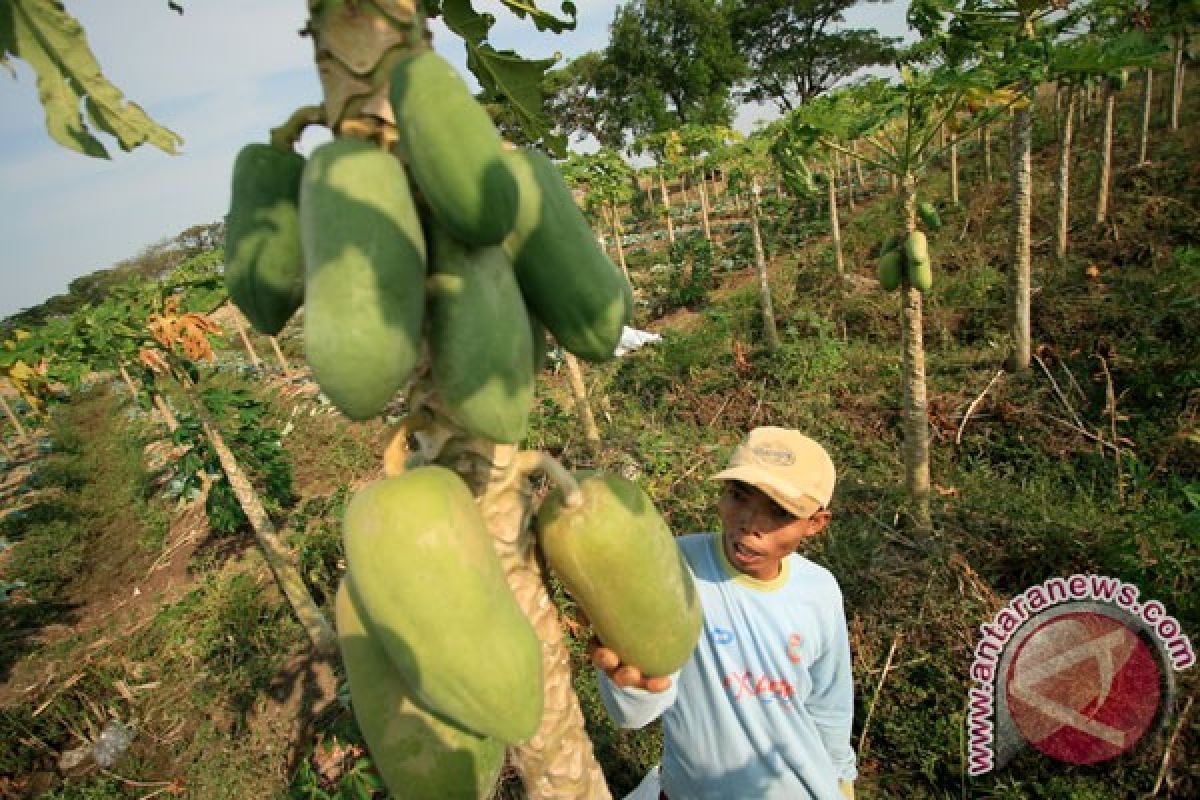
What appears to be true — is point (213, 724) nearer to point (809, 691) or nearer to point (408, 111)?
point (809, 691)

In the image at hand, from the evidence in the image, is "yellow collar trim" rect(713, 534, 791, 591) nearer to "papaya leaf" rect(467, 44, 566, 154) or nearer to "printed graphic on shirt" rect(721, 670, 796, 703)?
"printed graphic on shirt" rect(721, 670, 796, 703)

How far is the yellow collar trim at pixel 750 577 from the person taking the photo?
2.04 meters

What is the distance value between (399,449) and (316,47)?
1.85 ft

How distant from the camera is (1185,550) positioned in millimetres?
3779

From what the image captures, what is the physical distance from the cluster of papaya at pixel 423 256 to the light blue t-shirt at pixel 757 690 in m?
1.34

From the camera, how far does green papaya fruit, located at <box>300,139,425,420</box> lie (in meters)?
0.79

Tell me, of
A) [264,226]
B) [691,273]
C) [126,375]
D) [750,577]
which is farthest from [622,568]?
[691,273]

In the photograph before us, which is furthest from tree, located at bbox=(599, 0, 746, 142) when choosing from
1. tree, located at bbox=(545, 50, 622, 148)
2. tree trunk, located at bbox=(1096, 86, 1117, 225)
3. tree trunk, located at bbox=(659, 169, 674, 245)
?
tree trunk, located at bbox=(1096, 86, 1117, 225)

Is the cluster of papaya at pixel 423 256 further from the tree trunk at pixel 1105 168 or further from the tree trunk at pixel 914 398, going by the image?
the tree trunk at pixel 1105 168

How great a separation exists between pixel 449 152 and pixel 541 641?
2.45 ft

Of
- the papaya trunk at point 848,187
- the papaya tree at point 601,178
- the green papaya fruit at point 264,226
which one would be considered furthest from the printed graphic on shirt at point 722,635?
the papaya trunk at point 848,187

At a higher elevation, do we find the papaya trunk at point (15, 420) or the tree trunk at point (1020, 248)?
the tree trunk at point (1020, 248)

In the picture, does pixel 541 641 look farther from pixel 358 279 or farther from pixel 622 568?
pixel 358 279

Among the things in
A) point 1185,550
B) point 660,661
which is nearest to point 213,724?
point 660,661
